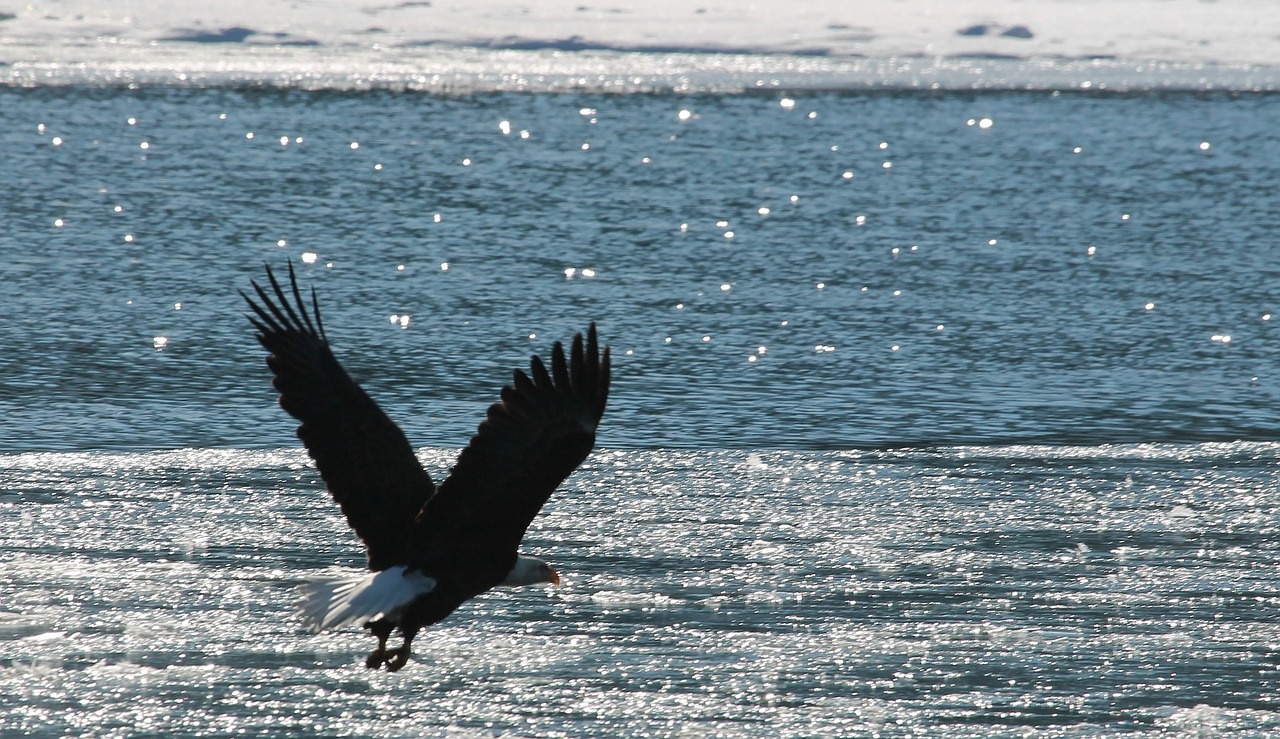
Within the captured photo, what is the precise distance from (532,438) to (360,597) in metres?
0.71

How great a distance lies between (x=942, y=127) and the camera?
24844mm

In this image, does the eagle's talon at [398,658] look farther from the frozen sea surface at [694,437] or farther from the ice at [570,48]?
the ice at [570,48]

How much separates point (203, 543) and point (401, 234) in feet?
28.9

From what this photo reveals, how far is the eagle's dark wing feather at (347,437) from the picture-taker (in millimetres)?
4676

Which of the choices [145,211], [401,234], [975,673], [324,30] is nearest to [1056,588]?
[975,673]

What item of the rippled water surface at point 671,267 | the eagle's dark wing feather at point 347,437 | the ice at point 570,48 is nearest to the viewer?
the eagle's dark wing feather at point 347,437

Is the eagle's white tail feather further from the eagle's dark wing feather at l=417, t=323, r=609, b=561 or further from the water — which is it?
the water

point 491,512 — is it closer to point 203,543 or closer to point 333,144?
point 203,543

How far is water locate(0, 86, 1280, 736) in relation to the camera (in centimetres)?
521

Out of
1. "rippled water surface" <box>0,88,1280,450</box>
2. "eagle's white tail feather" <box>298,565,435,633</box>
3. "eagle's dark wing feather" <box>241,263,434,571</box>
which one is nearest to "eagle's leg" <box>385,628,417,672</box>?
"eagle's white tail feather" <box>298,565,435,633</box>

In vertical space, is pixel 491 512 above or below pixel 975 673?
above

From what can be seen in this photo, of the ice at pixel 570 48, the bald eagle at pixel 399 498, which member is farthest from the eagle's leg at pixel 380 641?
the ice at pixel 570 48

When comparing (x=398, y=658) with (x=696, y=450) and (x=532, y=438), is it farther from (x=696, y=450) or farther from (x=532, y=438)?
(x=696, y=450)

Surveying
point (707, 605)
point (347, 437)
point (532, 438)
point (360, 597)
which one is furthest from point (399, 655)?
point (707, 605)
